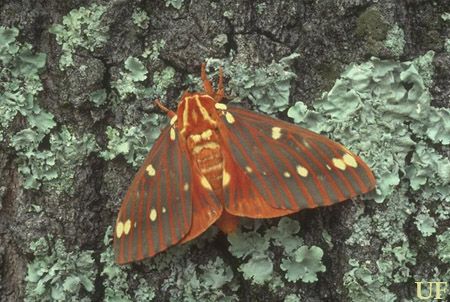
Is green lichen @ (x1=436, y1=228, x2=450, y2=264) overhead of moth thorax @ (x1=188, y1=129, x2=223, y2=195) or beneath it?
beneath

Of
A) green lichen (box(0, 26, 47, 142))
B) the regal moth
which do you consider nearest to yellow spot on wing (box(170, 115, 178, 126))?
the regal moth

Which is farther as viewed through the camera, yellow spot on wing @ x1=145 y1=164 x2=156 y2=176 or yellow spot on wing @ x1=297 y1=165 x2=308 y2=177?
yellow spot on wing @ x1=145 y1=164 x2=156 y2=176

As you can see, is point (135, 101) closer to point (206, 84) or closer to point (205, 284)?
point (206, 84)

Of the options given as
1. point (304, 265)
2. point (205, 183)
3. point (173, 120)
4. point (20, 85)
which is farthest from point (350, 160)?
point (20, 85)

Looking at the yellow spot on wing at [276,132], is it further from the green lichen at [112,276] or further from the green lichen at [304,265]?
the green lichen at [112,276]

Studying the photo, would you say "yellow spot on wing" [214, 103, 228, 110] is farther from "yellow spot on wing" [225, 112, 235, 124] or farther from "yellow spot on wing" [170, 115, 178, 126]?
"yellow spot on wing" [170, 115, 178, 126]

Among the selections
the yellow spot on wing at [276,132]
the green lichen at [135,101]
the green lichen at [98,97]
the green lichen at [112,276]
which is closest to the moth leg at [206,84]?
the green lichen at [135,101]
